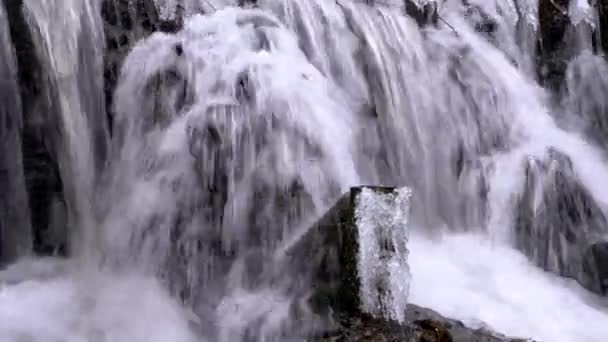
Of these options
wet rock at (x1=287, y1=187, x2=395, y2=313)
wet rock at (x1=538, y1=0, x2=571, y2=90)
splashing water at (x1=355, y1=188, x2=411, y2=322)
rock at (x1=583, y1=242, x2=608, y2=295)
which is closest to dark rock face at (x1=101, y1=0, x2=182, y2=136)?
wet rock at (x1=287, y1=187, x2=395, y2=313)

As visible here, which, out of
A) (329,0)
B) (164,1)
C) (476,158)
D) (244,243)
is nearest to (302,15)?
(329,0)

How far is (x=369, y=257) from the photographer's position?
A: 4.62 m

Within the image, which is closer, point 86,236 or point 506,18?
point 86,236

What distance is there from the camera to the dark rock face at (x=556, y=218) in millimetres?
6242

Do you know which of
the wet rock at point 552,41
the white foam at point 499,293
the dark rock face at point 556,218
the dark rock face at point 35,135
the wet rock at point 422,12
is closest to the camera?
the white foam at point 499,293

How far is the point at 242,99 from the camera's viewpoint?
5.47 metres

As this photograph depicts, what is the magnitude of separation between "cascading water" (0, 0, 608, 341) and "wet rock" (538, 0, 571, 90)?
1.02 m

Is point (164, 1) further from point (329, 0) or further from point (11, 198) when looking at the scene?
point (11, 198)

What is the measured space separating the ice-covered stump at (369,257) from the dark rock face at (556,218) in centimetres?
195

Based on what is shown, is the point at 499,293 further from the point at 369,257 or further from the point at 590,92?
the point at 590,92

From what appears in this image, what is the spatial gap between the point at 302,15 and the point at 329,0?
0.39 metres

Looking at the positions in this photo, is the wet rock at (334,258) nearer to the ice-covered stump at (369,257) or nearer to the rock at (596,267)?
the ice-covered stump at (369,257)

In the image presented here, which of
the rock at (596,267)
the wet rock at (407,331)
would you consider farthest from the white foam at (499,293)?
the wet rock at (407,331)

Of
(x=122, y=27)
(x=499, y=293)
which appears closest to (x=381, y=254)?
(x=499, y=293)
